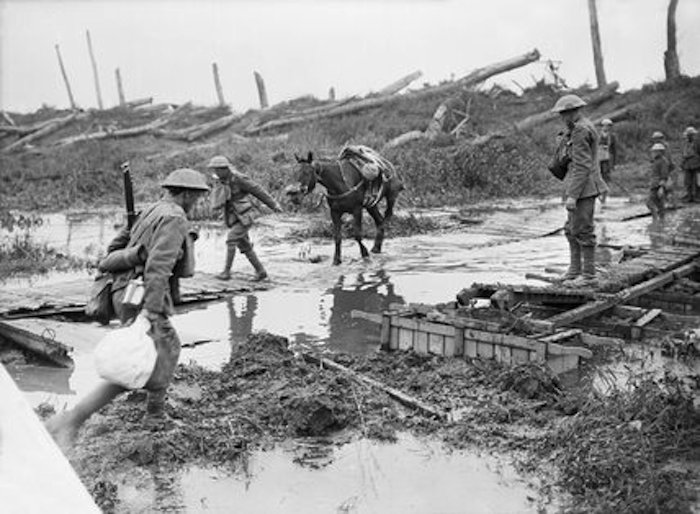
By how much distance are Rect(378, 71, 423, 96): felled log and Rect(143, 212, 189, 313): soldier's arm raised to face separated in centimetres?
3108

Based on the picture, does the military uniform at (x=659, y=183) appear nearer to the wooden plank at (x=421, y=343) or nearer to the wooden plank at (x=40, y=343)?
the wooden plank at (x=421, y=343)

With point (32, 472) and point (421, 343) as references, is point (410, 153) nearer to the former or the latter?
point (421, 343)

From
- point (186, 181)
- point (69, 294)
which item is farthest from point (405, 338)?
point (69, 294)

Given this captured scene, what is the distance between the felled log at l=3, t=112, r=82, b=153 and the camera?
3547 cm

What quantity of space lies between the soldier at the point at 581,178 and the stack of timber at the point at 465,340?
2.68 meters

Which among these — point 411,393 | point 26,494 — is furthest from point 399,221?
point 26,494

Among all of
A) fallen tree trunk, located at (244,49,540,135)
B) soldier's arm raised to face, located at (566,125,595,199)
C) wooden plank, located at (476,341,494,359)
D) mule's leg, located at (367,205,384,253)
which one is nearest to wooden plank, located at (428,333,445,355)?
wooden plank, located at (476,341,494,359)

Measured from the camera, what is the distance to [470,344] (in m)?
7.16

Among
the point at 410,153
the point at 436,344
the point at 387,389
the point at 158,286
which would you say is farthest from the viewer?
the point at 410,153

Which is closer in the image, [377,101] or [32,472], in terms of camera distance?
[32,472]

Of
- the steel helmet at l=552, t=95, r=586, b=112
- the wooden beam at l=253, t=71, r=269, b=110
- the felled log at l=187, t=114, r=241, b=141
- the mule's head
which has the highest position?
the wooden beam at l=253, t=71, r=269, b=110

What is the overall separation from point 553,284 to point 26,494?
291 inches

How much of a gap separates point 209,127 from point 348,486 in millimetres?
31697

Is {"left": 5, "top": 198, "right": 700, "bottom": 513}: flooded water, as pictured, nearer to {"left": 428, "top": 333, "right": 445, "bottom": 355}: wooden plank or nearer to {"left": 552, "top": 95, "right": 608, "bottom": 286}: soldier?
{"left": 428, "top": 333, "right": 445, "bottom": 355}: wooden plank
